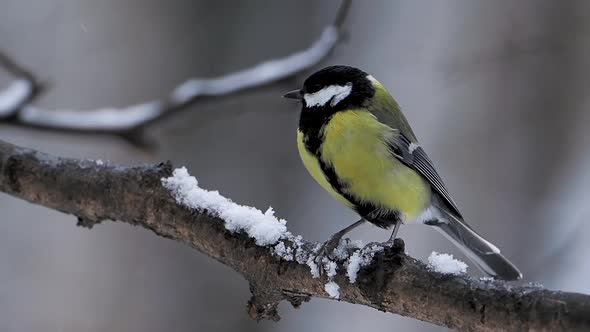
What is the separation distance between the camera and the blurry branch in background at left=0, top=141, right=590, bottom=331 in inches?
52.2

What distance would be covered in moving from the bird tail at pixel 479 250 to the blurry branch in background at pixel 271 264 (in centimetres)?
105

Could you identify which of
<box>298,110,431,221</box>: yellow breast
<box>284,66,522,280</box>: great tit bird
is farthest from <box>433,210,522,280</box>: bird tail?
<box>298,110,431,221</box>: yellow breast

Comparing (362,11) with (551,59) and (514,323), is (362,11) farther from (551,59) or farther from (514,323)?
(514,323)

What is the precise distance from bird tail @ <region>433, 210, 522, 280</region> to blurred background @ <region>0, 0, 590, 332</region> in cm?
95

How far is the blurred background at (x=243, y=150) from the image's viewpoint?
3656 mm

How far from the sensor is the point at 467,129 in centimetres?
439

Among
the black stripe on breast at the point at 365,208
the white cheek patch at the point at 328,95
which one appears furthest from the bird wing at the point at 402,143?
the black stripe on breast at the point at 365,208

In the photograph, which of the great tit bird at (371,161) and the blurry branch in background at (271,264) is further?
the great tit bird at (371,161)

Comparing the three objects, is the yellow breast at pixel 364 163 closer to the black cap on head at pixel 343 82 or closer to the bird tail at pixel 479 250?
the black cap on head at pixel 343 82

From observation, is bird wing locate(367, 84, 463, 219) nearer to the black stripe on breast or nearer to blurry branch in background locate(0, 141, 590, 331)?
the black stripe on breast

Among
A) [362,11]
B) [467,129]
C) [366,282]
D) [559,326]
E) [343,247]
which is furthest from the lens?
[362,11]

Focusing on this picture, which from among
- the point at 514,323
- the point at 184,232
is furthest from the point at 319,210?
the point at 514,323

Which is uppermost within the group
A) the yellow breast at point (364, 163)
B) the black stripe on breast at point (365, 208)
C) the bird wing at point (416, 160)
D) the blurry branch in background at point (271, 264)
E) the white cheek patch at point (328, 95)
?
the white cheek patch at point (328, 95)

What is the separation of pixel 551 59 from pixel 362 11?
160cm
